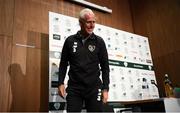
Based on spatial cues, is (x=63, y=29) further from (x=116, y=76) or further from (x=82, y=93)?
(x=82, y=93)

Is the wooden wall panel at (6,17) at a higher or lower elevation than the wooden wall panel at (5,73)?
higher

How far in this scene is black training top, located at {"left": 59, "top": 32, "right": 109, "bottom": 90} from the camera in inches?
71.1

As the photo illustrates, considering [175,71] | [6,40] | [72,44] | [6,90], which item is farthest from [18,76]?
[175,71]

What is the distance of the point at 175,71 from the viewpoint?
11.8 feet

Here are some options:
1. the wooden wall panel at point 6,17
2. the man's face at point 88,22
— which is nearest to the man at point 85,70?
the man's face at point 88,22

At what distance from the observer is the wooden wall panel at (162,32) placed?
12.1 ft

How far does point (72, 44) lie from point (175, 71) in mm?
2340

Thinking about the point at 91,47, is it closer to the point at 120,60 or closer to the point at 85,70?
the point at 85,70

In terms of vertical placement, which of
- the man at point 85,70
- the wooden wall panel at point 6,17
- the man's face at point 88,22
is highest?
the wooden wall panel at point 6,17

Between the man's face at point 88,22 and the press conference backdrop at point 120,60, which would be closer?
the man's face at point 88,22

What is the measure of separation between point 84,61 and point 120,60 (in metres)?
1.65

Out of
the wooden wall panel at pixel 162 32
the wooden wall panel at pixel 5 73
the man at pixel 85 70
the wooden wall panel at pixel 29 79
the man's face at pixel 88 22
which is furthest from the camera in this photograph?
the wooden wall panel at pixel 162 32

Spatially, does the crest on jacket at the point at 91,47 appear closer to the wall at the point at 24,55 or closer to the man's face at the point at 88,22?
the man's face at the point at 88,22

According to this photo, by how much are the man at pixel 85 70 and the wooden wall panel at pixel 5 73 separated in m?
0.95
